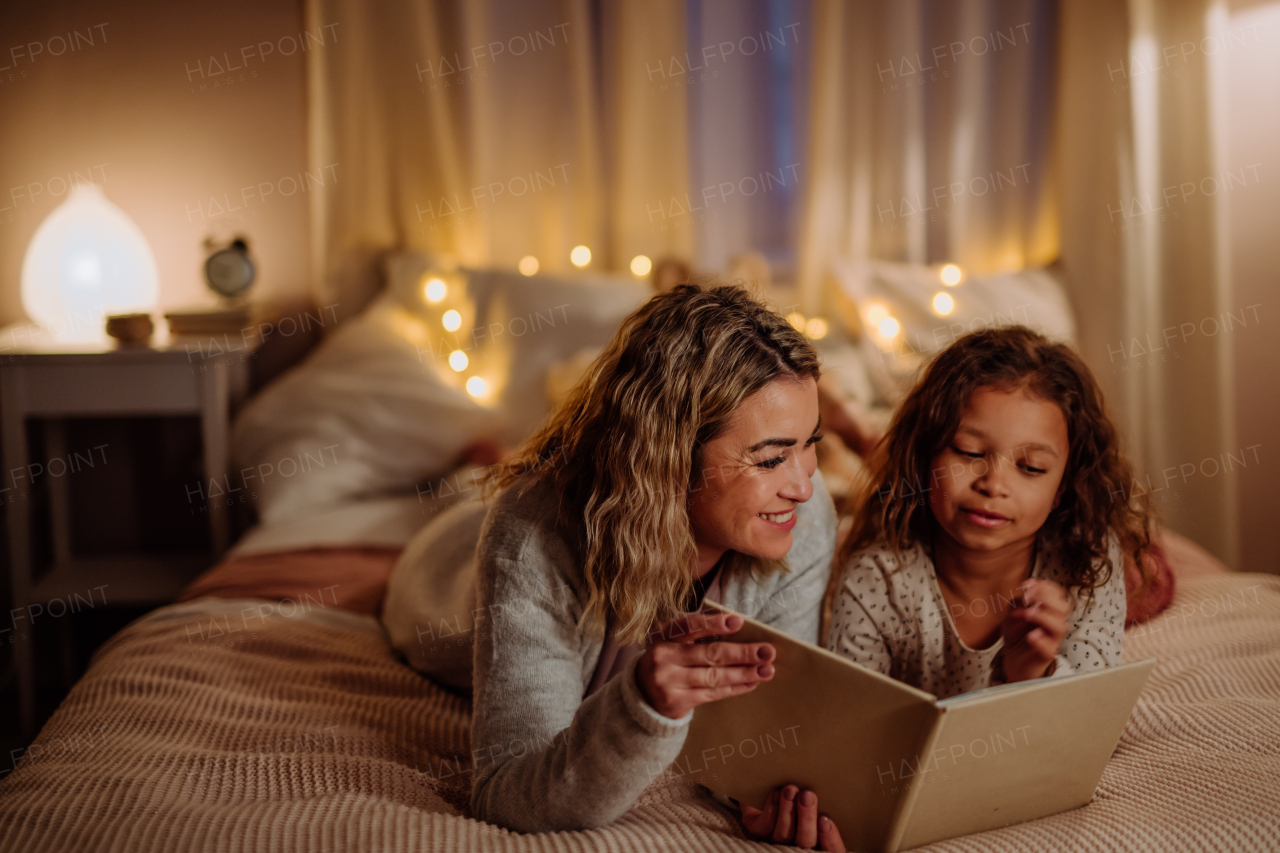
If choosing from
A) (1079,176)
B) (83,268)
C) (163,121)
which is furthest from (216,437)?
(1079,176)

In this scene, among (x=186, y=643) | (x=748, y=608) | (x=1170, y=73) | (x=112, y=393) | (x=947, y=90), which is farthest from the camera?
(x=947, y=90)

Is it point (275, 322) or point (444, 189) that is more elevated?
point (444, 189)

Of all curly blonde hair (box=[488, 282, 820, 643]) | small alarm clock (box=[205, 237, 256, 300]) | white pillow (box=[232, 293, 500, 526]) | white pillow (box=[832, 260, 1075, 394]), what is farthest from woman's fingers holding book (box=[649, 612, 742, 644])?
small alarm clock (box=[205, 237, 256, 300])

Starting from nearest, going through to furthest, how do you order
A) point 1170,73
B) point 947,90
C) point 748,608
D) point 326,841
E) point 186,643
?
point 326,841, point 748,608, point 186,643, point 1170,73, point 947,90

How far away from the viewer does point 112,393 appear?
1906 millimetres

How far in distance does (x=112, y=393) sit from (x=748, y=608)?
4.88 ft

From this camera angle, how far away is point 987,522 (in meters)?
1.00

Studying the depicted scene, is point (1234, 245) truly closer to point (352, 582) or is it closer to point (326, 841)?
point (352, 582)

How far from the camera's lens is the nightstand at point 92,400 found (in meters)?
1.87

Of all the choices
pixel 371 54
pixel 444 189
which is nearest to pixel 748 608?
pixel 444 189

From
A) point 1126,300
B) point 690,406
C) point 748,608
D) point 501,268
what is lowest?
point 748,608

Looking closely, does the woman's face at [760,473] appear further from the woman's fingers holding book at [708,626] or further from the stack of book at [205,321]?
the stack of book at [205,321]

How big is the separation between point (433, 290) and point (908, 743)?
177 centimetres

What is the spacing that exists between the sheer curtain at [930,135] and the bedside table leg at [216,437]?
1.42 meters
